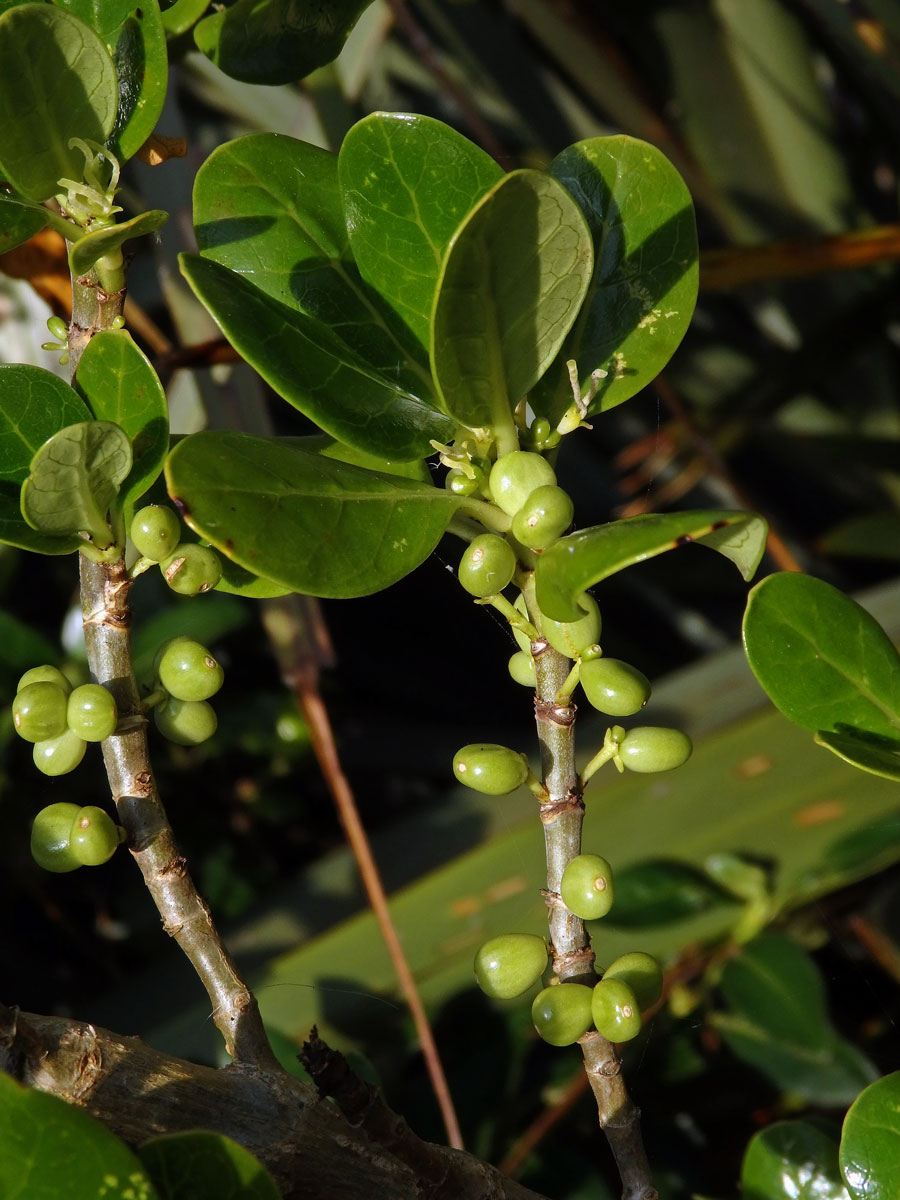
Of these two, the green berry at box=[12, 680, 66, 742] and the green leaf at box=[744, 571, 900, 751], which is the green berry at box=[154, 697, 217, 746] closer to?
the green berry at box=[12, 680, 66, 742]

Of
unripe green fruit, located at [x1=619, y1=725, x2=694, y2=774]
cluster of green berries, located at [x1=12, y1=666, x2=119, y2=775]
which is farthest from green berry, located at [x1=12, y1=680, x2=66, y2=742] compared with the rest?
unripe green fruit, located at [x1=619, y1=725, x2=694, y2=774]

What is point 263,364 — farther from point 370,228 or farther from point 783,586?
point 783,586

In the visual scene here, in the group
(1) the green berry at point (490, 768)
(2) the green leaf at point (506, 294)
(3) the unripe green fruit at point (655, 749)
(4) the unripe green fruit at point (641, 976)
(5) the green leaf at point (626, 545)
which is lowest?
(4) the unripe green fruit at point (641, 976)

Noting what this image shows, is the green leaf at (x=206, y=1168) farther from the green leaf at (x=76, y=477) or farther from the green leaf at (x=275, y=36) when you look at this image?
the green leaf at (x=275, y=36)

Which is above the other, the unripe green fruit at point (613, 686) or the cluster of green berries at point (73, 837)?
the unripe green fruit at point (613, 686)

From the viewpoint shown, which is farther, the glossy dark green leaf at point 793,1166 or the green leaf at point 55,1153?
the glossy dark green leaf at point 793,1166

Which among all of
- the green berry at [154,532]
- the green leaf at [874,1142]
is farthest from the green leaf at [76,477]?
the green leaf at [874,1142]
